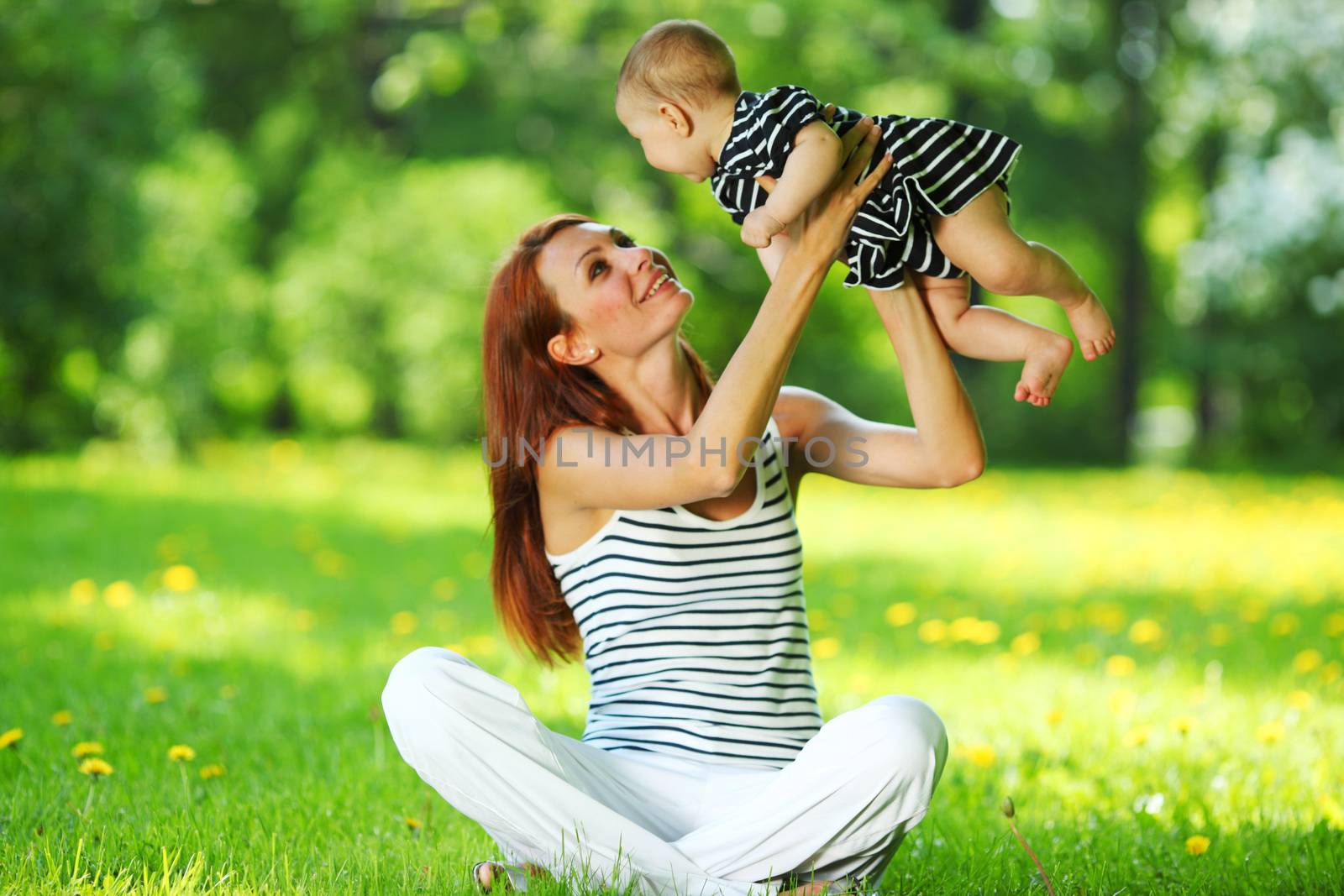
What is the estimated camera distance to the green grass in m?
2.60

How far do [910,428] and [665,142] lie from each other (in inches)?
29.8

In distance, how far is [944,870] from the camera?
2582 mm

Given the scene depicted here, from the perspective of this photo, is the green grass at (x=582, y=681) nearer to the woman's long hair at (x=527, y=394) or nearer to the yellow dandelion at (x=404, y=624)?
the yellow dandelion at (x=404, y=624)

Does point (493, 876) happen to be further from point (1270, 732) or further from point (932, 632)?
point (932, 632)

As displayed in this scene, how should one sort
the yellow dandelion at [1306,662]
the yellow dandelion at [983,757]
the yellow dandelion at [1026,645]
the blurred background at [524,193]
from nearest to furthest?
the yellow dandelion at [983,757] → the yellow dandelion at [1306,662] → the yellow dandelion at [1026,645] → the blurred background at [524,193]

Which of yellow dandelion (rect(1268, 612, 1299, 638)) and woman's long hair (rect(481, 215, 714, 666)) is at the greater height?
woman's long hair (rect(481, 215, 714, 666))

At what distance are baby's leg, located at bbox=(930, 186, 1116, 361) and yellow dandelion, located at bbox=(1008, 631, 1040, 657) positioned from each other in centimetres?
227

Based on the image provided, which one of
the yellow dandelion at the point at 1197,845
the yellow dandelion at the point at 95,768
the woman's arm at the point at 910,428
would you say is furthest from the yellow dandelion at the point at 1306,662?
the yellow dandelion at the point at 95,768

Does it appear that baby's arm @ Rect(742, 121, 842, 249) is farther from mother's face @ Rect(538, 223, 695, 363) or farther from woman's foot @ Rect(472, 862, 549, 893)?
woman's foot @ Rect(472, 862, 549, 893)

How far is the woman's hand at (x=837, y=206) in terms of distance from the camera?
2.27 metres

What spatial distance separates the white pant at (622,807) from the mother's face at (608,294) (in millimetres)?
689

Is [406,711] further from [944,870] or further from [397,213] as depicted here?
[397,213]

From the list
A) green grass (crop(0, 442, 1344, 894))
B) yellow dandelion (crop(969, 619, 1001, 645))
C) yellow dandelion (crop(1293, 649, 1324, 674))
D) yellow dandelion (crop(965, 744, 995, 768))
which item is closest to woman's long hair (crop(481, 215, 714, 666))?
green grass (crop(0, 442, 1344, 894))

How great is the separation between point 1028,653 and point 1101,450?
11796 mm
